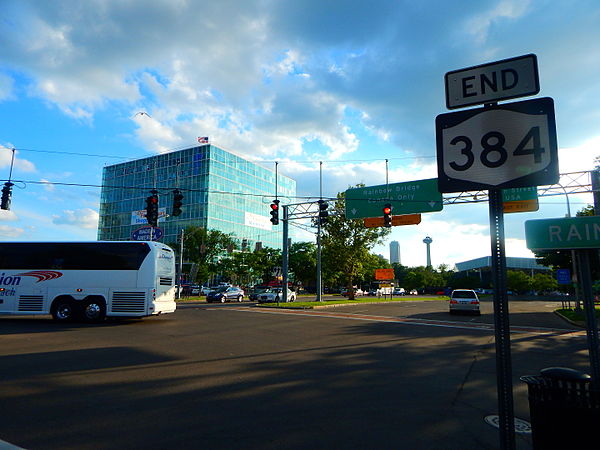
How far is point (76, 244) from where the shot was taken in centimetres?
1653

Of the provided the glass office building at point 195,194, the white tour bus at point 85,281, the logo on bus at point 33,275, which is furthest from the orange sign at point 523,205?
the glass office building at point 195,194

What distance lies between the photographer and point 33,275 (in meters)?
16.2

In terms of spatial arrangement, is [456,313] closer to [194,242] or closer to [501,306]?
[501,306]

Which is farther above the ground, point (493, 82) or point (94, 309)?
point (493, 82)

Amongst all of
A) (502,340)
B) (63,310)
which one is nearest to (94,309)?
(63,310)

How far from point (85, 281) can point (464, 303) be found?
20.0 m

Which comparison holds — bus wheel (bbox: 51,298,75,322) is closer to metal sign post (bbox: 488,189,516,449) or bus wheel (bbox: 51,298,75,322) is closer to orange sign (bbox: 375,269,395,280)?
metal sign post (bbox: 488,189,516,449)

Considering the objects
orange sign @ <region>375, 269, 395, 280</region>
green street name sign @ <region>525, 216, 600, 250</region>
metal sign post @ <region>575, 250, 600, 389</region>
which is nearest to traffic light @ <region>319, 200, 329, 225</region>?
green street name sign @ <region>525, 216, 600, 250</region>

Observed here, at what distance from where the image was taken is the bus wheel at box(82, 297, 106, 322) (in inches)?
623

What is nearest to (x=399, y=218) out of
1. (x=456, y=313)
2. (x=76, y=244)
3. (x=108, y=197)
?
(x=456, y=313)

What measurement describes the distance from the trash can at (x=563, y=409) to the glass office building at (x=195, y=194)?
2777 inches

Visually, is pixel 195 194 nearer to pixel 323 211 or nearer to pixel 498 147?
pixel 323 211

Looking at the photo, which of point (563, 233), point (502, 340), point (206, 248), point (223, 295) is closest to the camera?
point (502, 340)

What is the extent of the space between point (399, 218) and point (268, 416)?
2084 centimetres
